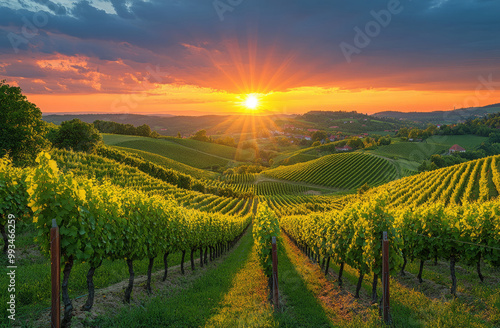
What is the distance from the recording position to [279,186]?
10281 centimetres

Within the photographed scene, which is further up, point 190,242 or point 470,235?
point 470,235

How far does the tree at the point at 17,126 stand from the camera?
90.5 feet

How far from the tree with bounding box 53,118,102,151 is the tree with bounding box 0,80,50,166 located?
69.8 ft

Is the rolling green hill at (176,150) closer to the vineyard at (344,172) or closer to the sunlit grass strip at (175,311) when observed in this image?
the vineyard at (344,172)

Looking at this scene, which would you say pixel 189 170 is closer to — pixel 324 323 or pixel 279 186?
pixel 279 186

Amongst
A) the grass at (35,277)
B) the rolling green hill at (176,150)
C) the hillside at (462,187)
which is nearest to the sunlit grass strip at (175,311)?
the grass at (35,277)

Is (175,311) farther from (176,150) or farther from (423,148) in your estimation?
(423,148)

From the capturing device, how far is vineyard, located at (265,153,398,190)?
325 ft

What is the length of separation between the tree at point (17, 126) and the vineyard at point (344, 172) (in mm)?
91816

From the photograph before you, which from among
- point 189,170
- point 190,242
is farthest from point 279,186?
point 190,242

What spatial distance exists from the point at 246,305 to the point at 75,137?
54.6m

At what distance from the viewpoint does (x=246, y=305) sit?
26.9 feet

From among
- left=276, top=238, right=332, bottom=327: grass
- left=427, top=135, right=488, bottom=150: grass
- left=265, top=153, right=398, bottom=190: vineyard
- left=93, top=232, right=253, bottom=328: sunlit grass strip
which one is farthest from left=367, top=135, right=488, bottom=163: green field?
left=93, top=232, right=253, bottom=328: sunlit grass strip

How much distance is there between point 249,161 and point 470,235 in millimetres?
147541
